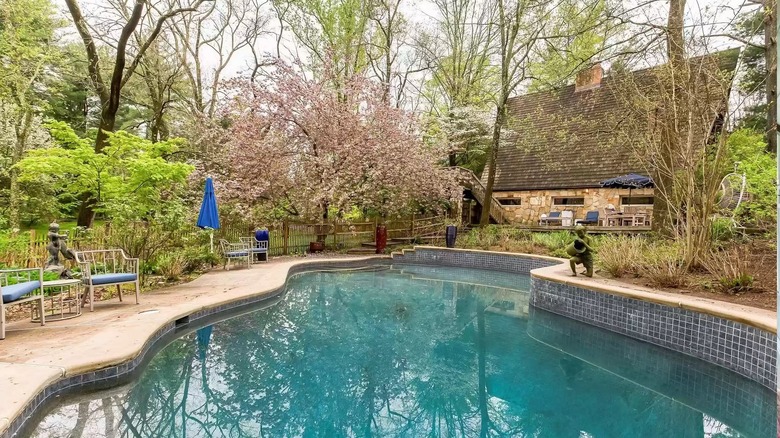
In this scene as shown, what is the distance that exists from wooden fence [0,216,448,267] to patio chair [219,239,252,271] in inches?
23.8

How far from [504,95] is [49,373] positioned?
13.6 m

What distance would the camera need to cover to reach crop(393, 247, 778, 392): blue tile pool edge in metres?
4.02

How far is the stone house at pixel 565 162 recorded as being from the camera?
14367 millimetres

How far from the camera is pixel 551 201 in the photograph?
622 inches

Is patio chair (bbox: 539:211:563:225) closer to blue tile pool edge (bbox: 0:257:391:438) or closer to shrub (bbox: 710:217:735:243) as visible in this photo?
shrub (bbox: 710:217:735:243)

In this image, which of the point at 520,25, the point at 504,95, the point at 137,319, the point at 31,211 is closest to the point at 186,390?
the point at 137,319

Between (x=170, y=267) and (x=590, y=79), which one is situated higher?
(x=590, y=79)

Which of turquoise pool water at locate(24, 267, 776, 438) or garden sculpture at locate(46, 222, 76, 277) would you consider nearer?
turquoise pool water at locate(24, 267, 776, 438)

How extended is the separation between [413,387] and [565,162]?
1440 centimetres

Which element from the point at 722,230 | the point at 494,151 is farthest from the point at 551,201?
the point at 722,230

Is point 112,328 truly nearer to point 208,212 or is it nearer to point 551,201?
point 208,212

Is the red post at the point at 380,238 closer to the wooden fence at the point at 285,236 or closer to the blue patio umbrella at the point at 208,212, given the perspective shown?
the wooden fence at the point at 285,236

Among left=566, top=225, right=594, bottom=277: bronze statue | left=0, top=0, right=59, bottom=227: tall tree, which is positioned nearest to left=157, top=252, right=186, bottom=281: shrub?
left=566, top=225, right=594, bottom=277: bronze statue

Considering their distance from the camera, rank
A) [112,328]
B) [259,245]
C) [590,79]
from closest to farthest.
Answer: [112,328]
[259,245]
[590,79]
